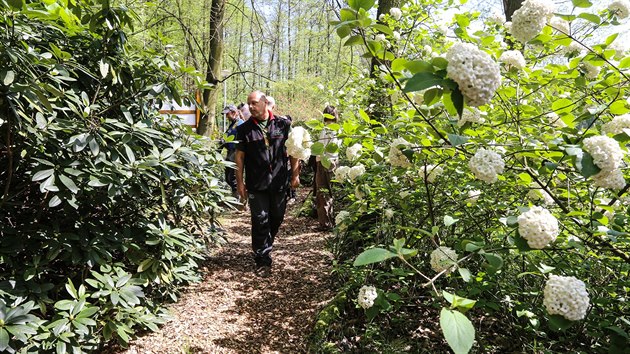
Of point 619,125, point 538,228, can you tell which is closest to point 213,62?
point 619,125

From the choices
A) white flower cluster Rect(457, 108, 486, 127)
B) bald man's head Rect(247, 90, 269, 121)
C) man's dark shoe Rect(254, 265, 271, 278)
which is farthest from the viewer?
man's dark shoe Rect(254, 265, 271, 278)

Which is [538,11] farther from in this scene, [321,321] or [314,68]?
[314,68]

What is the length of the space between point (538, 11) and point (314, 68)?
24.8 m

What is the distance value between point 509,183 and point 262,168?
256cm

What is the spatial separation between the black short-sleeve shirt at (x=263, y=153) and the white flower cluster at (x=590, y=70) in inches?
112

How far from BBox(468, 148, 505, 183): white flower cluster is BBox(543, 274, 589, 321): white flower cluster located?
428 millimetres

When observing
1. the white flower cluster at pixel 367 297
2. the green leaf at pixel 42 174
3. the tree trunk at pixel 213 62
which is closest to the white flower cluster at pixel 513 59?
the white flower cluster at pixel 367 297

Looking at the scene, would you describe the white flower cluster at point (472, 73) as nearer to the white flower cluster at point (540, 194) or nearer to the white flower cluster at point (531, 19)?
the white flower cluster at point (531, 19)

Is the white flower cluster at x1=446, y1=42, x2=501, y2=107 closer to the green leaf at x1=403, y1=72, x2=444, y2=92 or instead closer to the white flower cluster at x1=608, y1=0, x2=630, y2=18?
the green leaf at x1=403, y1=72, x2=444, y2=92

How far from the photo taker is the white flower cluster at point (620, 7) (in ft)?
6.20

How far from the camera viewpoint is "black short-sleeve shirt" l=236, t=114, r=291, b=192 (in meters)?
3.95

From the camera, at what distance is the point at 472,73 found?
1019 millimetres

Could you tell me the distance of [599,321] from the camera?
5.37 feet

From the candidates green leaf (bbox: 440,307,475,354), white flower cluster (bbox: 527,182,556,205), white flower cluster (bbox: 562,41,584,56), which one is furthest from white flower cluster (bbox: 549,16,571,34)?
green leaf (bbox: 440,307,475,354)
